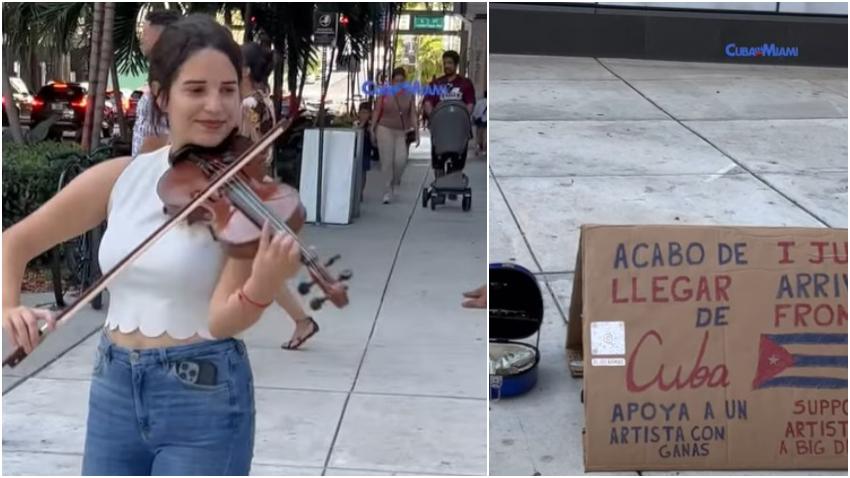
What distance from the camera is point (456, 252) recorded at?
323 inches

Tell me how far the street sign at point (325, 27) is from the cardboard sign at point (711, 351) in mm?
4222

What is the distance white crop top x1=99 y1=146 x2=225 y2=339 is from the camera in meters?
2.23

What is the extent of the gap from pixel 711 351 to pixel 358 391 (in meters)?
1.59

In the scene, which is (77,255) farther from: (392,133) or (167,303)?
(392,133)

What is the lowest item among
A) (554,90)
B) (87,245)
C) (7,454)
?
(7,454)

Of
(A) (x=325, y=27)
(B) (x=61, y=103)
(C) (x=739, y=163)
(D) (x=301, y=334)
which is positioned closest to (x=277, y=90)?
(D) (x=301, y=334)

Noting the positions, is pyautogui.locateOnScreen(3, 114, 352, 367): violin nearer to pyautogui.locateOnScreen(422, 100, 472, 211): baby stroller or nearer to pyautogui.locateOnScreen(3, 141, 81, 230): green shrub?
pyautogui.locateOnScreen(3, 141, 81, 230): green shrub

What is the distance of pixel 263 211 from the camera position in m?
2.10

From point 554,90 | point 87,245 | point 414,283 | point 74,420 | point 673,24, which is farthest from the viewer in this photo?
point 673,24

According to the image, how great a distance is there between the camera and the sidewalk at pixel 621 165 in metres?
4.80

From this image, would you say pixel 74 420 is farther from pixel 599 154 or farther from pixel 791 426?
pixel 599 154

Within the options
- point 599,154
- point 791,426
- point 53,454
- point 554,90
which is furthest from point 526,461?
point 554,90

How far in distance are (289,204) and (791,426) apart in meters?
2.71

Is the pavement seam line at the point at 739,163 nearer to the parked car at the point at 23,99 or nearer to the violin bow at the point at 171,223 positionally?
the violin bow at the point at 171,223
